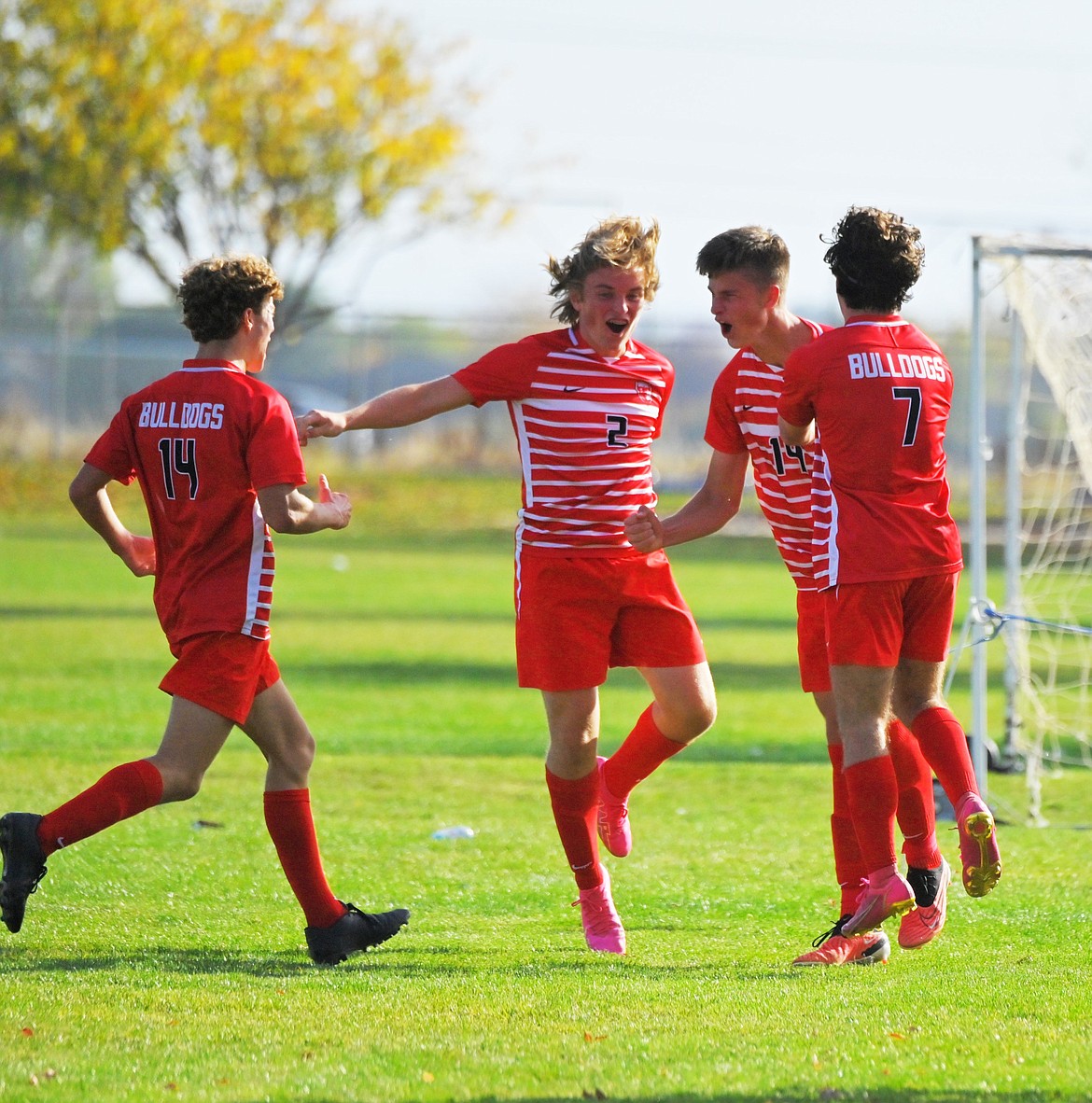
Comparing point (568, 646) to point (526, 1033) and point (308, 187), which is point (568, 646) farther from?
point (308, 187)

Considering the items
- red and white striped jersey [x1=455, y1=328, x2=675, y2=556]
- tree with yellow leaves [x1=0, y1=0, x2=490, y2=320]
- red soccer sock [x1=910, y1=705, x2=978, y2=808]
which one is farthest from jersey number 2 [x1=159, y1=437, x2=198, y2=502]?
tree with yellow leaves [x1=0, y1=0, x2=490, y2=320]

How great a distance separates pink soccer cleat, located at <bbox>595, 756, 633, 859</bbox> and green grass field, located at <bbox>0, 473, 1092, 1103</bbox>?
0.89 feet

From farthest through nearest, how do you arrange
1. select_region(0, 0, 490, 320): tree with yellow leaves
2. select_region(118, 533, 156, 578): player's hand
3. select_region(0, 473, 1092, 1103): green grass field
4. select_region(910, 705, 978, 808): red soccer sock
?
select_region(0, 0, 490, 320): tree with yellow leaves
select_region(118, 533, 156, 578): player's hand
select_region(910, 705, 978, 808): red soccer sock
select_region(0, 473, 1092, 1103): green grass field

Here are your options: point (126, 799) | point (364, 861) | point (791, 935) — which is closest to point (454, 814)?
point (364, 861)

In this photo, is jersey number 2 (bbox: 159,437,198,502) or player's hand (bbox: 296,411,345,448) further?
player's hand (bbox: 296,411,345,448)

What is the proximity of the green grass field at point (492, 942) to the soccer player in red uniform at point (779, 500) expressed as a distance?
0.65ft

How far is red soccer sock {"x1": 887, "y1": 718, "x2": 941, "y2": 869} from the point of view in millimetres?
4992

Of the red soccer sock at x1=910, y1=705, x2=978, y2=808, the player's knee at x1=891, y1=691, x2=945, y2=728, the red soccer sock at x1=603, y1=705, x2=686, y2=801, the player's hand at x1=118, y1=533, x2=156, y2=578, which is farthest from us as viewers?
the red soccer sock at x1=603, y1=705, x2=686, y2=801

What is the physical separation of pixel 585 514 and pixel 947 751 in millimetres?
1303

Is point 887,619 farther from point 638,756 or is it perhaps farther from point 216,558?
point 216,558

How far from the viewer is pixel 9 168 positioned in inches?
1222

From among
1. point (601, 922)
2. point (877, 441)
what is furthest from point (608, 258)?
point (601, 922)

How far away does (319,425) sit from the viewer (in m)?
5.13

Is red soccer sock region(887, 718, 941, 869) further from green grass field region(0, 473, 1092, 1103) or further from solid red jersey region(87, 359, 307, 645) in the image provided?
solid red jersey region(87, 359, 307, 645)
